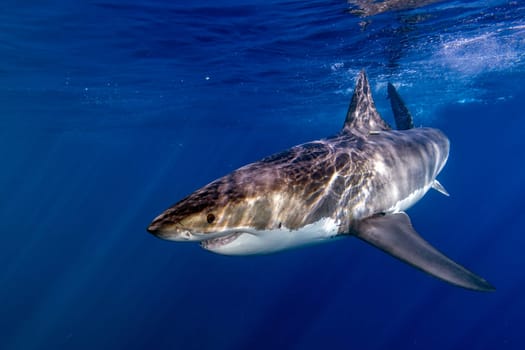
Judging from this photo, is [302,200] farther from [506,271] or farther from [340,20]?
[506,271]

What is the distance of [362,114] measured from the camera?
294 inches

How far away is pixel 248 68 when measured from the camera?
17750 mm

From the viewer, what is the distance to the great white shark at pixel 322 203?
3.54 metres

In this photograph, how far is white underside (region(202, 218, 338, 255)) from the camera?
3.74m

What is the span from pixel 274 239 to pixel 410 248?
140 centimetres

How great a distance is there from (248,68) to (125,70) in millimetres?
5553

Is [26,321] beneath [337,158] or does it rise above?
beneath

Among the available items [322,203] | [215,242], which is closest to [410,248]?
[322,203]

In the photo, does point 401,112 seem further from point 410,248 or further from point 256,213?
point 256,213

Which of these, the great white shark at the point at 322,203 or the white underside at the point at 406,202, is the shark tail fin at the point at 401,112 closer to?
the great white shark at the point at 322,203

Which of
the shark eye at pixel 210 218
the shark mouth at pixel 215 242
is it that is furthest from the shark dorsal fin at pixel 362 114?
the shark eye at pixel 210 218

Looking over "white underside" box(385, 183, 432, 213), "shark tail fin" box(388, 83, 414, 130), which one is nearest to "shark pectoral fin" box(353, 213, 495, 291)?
"white underside" box(385, 183, 432, 213)

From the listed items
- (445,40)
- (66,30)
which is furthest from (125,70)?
(445,40)

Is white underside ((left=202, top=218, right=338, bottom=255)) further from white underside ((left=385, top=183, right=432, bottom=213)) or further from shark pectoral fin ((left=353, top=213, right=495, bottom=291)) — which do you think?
white underside ((left=385, top=183, right=432, bottom=213))
